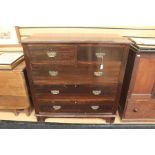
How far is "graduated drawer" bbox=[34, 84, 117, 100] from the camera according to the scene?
141 centimetres

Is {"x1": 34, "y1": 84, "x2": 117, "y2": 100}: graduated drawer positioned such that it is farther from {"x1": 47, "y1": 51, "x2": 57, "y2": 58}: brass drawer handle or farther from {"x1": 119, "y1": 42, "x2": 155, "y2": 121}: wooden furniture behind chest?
{"x1": 47, "y1": 51, "x2": 57, "y2": 58}: brass drawer handle

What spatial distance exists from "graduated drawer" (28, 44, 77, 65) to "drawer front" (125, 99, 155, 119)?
2.67 feet

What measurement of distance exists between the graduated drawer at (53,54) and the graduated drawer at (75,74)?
6cm

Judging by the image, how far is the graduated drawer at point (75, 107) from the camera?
152cm

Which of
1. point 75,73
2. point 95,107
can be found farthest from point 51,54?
point 95,107

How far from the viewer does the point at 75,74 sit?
52.7 inches
